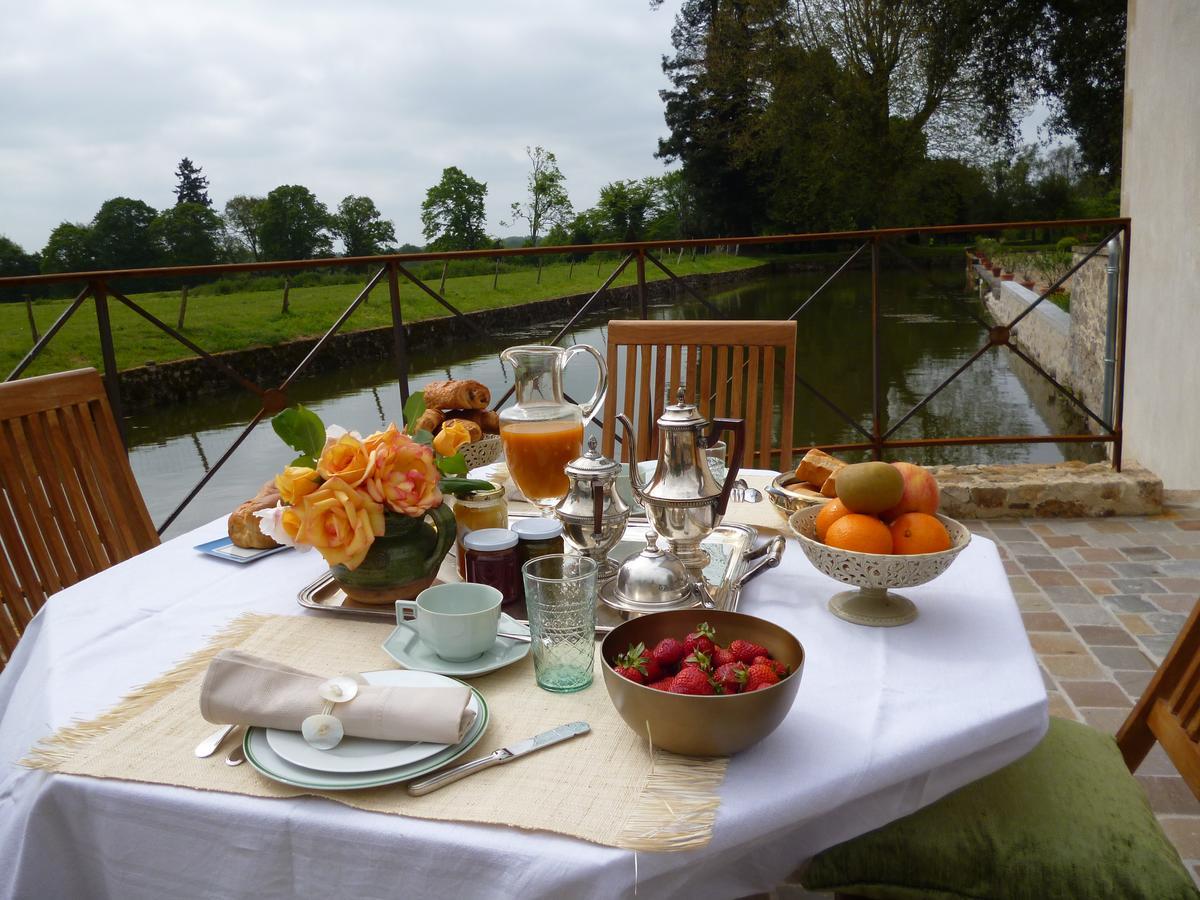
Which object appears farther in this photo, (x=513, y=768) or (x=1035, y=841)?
(x=1035, y=841)

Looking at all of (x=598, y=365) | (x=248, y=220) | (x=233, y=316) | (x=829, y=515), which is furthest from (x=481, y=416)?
(x=248, y=220)

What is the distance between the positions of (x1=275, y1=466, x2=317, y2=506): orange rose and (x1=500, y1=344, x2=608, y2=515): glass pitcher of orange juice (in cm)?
36

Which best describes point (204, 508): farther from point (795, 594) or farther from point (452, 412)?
point (795, 594)

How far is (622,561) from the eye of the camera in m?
1.13

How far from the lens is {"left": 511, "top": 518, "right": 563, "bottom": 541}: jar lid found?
105cm

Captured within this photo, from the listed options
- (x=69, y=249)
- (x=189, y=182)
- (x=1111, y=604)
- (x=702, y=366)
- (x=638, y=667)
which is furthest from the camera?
(x=189, y=182)

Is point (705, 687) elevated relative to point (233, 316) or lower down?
lower down

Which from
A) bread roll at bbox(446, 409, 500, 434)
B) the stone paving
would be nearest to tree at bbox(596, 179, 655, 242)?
the stone paving

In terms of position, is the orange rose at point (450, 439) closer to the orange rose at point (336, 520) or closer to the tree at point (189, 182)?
the orange rose at point (336, 520)

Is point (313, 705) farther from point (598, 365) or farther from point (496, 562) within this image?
point (598, 365)

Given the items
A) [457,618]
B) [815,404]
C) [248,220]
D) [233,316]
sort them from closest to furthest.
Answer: [457,618], [815,404], [233,316], [248,220]

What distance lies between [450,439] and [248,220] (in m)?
26.3

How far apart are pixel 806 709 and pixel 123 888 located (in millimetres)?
613

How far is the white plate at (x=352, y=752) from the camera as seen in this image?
0.69m
